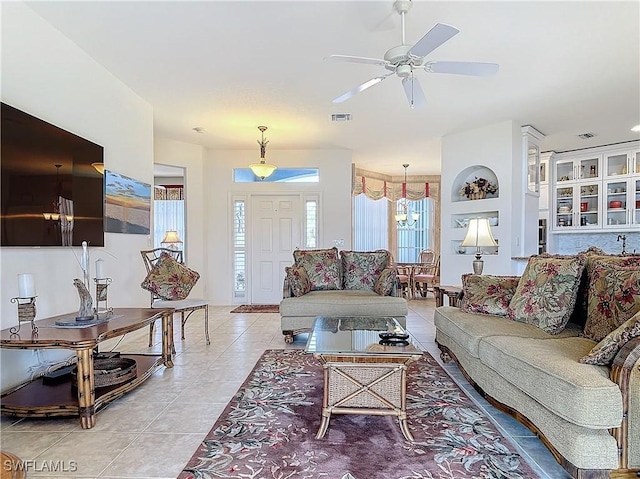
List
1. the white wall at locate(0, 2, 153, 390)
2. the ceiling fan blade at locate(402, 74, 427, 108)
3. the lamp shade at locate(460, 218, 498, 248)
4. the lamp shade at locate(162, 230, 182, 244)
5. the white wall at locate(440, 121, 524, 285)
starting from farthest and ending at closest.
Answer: the lamp shade at locate(162, 230, 182, 244)
the white wall at locate(440, 121, 524, 285)
the lamp shade at locate(460, 218, 498, 248)
the ceiling fan blade at locate(402, 74, 427, 108)
the white wall at locate(0, 2, 153, 390)

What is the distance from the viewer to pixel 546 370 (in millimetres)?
1751

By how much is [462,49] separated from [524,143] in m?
2.69

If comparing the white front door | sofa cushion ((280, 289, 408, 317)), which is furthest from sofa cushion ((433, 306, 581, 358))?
the white front door

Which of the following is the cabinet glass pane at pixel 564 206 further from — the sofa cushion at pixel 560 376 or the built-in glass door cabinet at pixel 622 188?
the sofa cushion at pixel 560 376

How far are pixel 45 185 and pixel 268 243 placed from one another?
14.0 feet

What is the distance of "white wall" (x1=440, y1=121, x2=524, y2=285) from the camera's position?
523cm

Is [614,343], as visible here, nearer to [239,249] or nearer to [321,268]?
[321,268]

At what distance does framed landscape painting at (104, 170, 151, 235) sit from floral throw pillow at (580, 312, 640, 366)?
12.9 ft

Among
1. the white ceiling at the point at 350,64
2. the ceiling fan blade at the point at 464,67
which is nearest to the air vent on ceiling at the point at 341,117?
the white ceiling at the point at 350,64

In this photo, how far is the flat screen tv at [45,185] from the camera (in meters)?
2.43

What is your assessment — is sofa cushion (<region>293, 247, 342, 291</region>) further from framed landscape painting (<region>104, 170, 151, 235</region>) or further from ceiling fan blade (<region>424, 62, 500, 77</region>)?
ceiling fan blade (<region>424, 62, 500, 77</region>)

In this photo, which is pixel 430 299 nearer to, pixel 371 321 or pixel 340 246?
pixel 340 246

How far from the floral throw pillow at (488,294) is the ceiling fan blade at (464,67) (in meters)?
1.62

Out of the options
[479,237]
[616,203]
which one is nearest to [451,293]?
[479,237]
